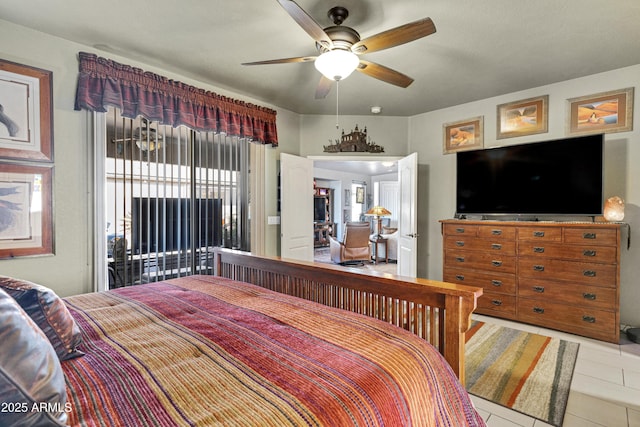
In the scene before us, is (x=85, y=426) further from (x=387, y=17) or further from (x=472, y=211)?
(x=472, y=211)

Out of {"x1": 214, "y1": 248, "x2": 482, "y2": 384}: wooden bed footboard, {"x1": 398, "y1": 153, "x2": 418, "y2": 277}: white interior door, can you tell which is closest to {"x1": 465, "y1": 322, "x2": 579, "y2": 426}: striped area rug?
{"x1": 214, "y1": 248, "x2": 482, "y2": 384}: wooden bed footboard

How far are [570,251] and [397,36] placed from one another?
8.40 ft

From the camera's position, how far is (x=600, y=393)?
203cm

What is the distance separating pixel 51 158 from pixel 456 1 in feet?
10.2

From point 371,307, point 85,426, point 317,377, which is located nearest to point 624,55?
point 371,307

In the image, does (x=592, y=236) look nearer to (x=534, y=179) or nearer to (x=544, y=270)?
(x=544, y=270)

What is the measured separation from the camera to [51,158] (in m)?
2.40

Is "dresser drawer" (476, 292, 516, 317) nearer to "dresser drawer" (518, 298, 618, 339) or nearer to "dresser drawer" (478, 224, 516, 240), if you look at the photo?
"dresser drawer" (518, 298, 618, 339)

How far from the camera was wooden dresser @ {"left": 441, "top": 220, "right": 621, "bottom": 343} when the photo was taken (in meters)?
2.73

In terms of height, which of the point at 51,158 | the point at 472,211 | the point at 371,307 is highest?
the point at 51,158

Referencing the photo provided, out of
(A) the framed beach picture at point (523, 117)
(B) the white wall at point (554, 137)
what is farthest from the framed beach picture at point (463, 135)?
(A) the framed beach picture at point (523, 117)

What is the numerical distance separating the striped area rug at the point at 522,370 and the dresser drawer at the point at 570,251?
2.50ft

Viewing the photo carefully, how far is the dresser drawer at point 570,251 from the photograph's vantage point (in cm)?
272

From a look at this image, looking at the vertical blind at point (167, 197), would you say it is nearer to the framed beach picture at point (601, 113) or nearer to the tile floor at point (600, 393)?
the tile floor at point (600, 393)
